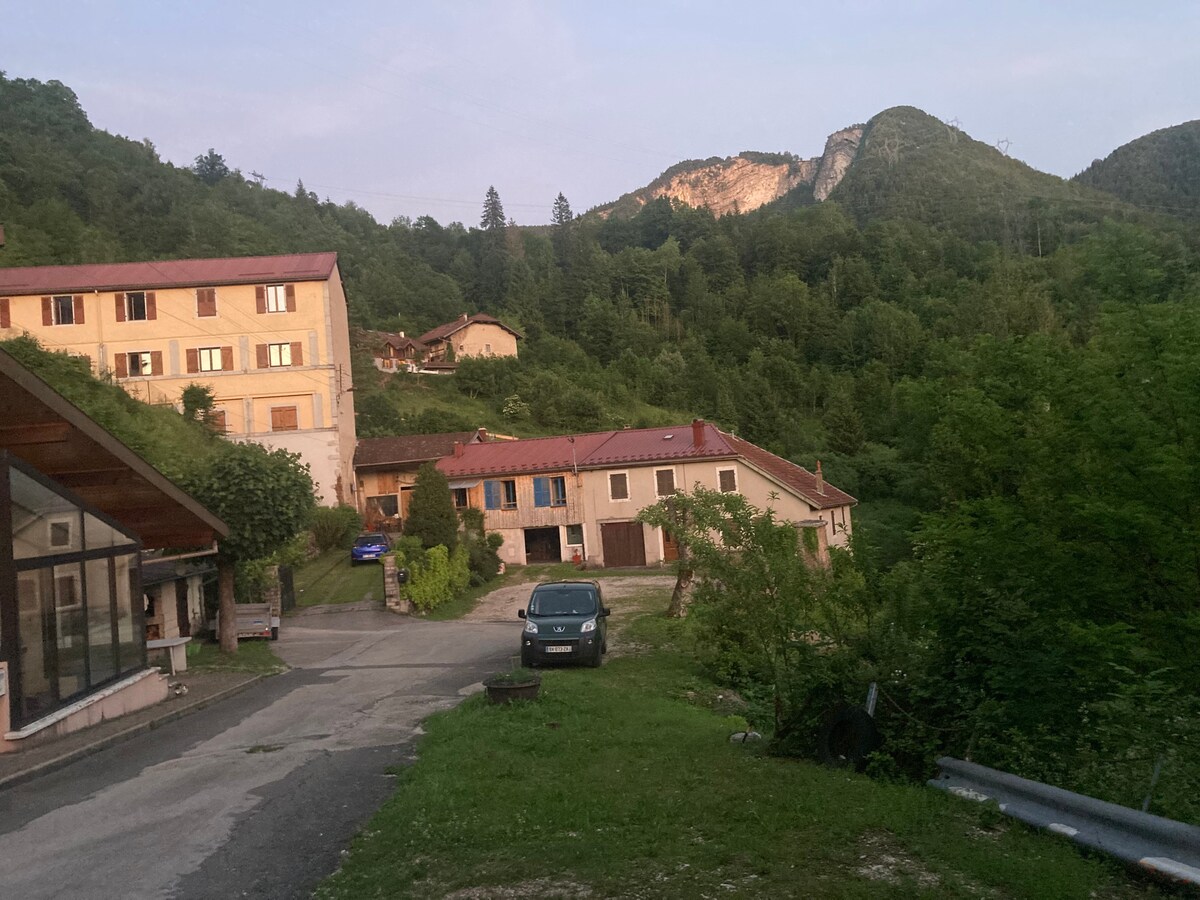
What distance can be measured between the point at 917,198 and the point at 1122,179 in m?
26.9

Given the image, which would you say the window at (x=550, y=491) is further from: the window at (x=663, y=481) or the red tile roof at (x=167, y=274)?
the red tile roof at (x=167, y=274)

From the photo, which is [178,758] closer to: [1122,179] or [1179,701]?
[1179,701]

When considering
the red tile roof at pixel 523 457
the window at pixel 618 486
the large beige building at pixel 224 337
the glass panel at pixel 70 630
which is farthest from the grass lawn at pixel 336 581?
the glass panel at pixel 70 630

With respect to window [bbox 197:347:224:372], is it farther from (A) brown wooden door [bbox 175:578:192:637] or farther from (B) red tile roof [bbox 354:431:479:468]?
(A) brown wooden door [bbox 175:578:192:637]

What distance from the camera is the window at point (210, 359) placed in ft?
161

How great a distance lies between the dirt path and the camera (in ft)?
99.3

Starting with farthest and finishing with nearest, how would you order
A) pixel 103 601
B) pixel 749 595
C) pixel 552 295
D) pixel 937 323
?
pixel 552 295
pixel 937 323
pixel 103 601
pixel 749 595

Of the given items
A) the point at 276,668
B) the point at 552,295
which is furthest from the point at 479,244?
the point at 276,668

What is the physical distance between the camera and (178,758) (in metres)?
11.0

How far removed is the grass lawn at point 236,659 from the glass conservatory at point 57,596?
4.50m

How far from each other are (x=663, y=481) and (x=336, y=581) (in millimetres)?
14933

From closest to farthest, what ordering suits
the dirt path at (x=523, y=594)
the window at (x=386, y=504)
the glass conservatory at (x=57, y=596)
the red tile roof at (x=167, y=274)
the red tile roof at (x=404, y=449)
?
the glass conservatory at (x=57, y=596) < the dirt path at (x=523, y=594) < the red tile roof at (x=167, y=274) < the red tile roof at (x=404, y=449) < the window at (x=386, y=504)

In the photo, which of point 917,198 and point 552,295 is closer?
point 552,295

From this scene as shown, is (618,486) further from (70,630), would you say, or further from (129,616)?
(70,630)
